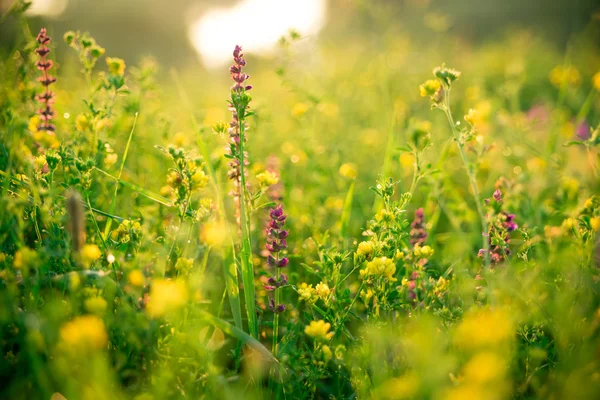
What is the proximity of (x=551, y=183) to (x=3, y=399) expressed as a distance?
3430 mm

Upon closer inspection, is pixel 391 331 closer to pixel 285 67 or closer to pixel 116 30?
pixel 285 67

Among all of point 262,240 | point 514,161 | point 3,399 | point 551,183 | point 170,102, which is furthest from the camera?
point 170,102

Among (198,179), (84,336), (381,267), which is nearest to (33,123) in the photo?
(198,179)

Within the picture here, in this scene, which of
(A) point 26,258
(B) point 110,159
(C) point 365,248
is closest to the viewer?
(A) point 26,258

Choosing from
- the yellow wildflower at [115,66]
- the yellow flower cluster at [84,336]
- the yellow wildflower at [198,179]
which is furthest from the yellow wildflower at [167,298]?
the yellow wildflower at [115,66]

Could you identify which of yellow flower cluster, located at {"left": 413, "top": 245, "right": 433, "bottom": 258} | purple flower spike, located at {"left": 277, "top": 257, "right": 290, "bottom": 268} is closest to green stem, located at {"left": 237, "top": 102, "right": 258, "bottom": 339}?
purple flower spike, located at {"left": 277, "top": 257, "right": 290, "bottom": 268}

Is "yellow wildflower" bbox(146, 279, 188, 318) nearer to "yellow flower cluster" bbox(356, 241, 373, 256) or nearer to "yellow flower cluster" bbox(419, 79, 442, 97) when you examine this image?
"yellow flower cluster" bbox(356, 241, 373, 256)

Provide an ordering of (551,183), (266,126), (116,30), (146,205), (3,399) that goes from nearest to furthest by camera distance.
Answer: (3,399)
(146,205)
(551,183)
(266,126)
(116,30)

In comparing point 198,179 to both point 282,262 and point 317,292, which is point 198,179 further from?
point 317,292

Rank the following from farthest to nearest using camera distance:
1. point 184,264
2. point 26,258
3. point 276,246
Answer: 1. point 276,246
2. point 184,264
3. point 26,258

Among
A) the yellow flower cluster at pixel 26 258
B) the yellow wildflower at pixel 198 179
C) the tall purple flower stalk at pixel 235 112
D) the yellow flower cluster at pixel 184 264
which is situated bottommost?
the yellow flower cluster at pixel 184 264

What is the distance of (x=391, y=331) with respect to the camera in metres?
1.53

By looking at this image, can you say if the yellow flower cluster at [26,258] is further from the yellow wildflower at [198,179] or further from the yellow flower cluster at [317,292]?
the yellow flower cluster at [317,292]

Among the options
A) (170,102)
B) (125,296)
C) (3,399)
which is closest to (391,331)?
(125,296)
